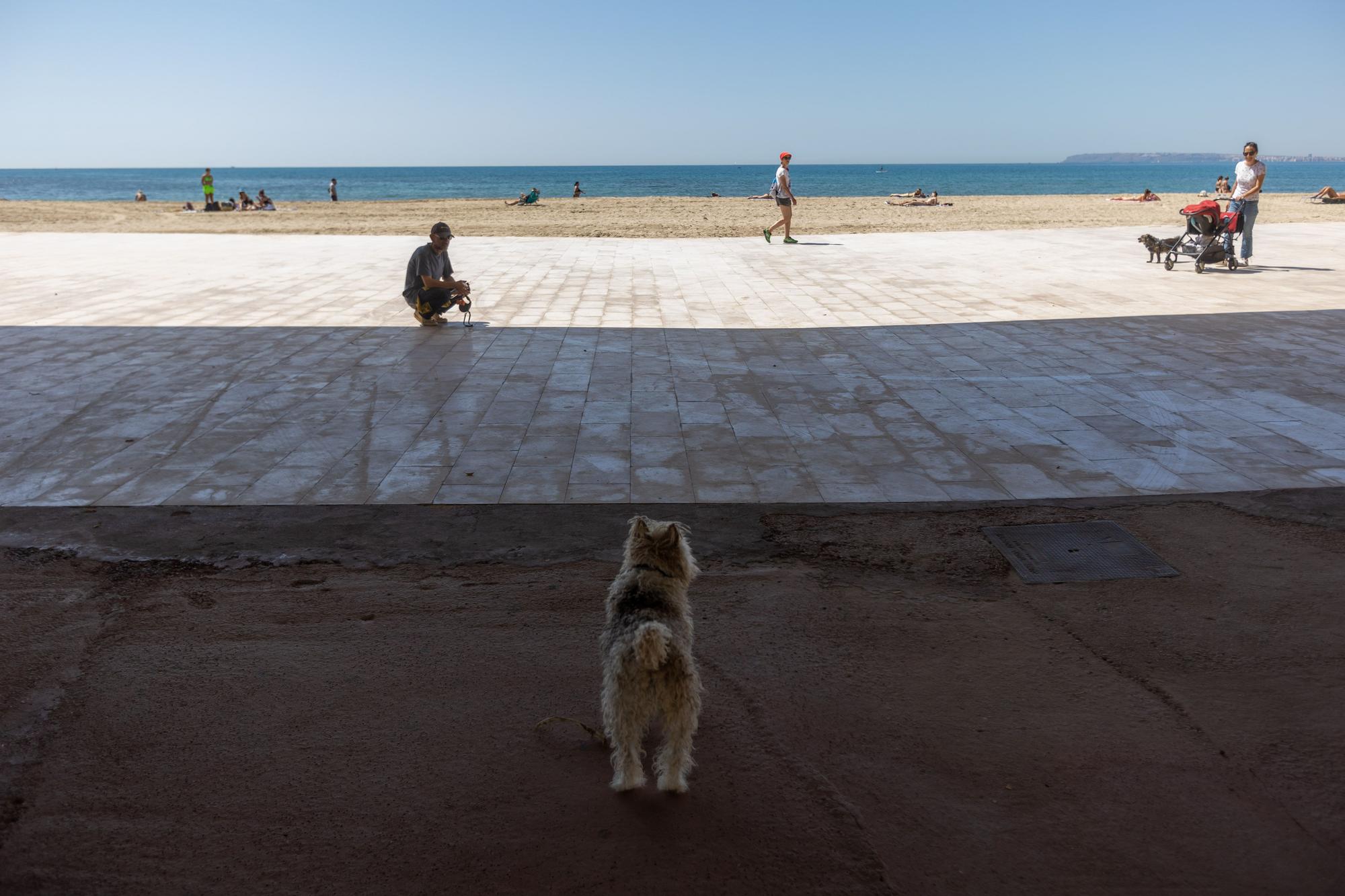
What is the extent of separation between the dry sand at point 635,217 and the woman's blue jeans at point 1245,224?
801cm

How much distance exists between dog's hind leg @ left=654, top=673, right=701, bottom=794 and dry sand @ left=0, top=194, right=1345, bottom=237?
2024 centimetres

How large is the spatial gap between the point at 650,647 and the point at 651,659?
1.6 inches

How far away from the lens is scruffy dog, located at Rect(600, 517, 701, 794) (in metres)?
2.99

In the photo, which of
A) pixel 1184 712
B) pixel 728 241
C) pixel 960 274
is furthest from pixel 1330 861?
pixel 728 241

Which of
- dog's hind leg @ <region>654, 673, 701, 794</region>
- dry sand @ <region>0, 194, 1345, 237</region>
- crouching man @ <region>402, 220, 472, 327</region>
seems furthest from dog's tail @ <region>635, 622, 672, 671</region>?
dry sand @ <region>0, 194, 1345, 237</region>

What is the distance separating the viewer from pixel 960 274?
15.0 meters

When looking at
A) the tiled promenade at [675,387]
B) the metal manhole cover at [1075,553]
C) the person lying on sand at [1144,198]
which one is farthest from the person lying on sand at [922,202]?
the metal manhole cover at [1075,553]

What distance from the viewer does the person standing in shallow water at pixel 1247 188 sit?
13484mm

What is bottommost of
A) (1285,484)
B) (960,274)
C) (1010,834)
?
(1010,834)

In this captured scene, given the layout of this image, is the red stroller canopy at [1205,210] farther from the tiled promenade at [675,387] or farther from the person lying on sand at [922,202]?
the person lying on sand at [922,202]

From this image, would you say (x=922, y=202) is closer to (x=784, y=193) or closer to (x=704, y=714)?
(x=784, y=193)

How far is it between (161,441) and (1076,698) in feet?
21.6

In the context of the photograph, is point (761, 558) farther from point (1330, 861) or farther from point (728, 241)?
point (728, 241)

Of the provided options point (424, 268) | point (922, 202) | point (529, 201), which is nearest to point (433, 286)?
point (424, 268)
